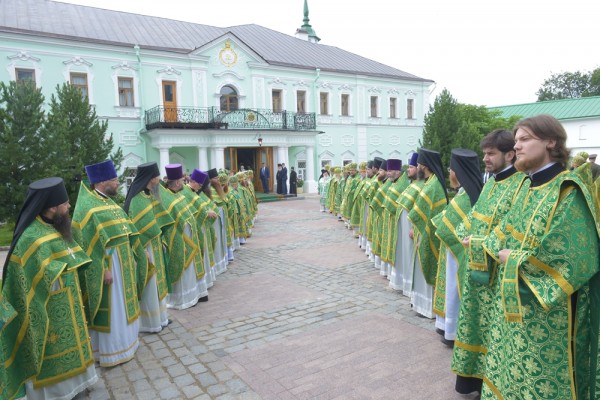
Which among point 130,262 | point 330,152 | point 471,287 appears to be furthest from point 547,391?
point 330,152

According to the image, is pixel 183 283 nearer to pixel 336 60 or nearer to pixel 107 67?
pixel 107 67

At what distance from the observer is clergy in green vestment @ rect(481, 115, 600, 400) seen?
2.27 meters

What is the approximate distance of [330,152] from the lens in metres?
28.8

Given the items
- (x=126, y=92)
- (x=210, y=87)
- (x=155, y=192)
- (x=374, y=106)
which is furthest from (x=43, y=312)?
(x=374, y=106)

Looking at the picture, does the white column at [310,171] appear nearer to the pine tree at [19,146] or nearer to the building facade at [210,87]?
the building facade at [210,87]

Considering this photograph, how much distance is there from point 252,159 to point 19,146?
657 inches

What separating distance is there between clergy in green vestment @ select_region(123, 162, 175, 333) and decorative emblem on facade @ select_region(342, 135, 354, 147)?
24684mm

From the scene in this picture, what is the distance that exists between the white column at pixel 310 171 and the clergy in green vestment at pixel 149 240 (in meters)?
22.0

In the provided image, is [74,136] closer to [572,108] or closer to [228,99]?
[228,99]

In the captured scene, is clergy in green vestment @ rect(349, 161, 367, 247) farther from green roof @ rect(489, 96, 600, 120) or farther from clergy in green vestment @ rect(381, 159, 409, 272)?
green roof @ rect(489, 96, 600, 120)

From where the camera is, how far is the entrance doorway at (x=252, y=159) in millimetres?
25859

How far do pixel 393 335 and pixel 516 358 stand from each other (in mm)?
2453

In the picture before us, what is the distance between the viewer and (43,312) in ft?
11.2

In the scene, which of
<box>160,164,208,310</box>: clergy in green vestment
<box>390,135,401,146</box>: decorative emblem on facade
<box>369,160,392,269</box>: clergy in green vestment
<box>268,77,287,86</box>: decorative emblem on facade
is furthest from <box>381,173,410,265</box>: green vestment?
<box>390,135,401,146</box>: decorative emblem on facade
